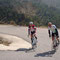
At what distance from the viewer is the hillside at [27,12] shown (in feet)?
112

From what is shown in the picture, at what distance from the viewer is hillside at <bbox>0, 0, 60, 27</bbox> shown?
112 feet

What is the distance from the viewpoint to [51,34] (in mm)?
11766

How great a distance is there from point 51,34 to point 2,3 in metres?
28.1

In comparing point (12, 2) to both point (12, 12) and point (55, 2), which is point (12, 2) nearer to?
point (12, 12)

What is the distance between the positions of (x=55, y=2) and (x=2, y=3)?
9.99m

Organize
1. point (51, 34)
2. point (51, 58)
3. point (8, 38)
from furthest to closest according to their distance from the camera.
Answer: point (8, 38)
point (51, 34)
point (51, 58)

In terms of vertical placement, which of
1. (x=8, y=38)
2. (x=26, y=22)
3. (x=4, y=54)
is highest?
(x=4, y=54)

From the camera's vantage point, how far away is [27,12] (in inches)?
1500

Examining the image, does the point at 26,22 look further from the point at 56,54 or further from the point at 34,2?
the point at 56,54

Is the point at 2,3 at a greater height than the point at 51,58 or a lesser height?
lesser

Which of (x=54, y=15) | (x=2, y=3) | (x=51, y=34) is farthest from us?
(x=2, y=3)

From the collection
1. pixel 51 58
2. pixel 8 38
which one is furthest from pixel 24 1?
pixel 51 58

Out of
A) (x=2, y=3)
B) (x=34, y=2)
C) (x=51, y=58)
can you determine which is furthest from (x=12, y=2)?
(x=51, y=58)

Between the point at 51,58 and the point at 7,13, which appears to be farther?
the point at 7,13
